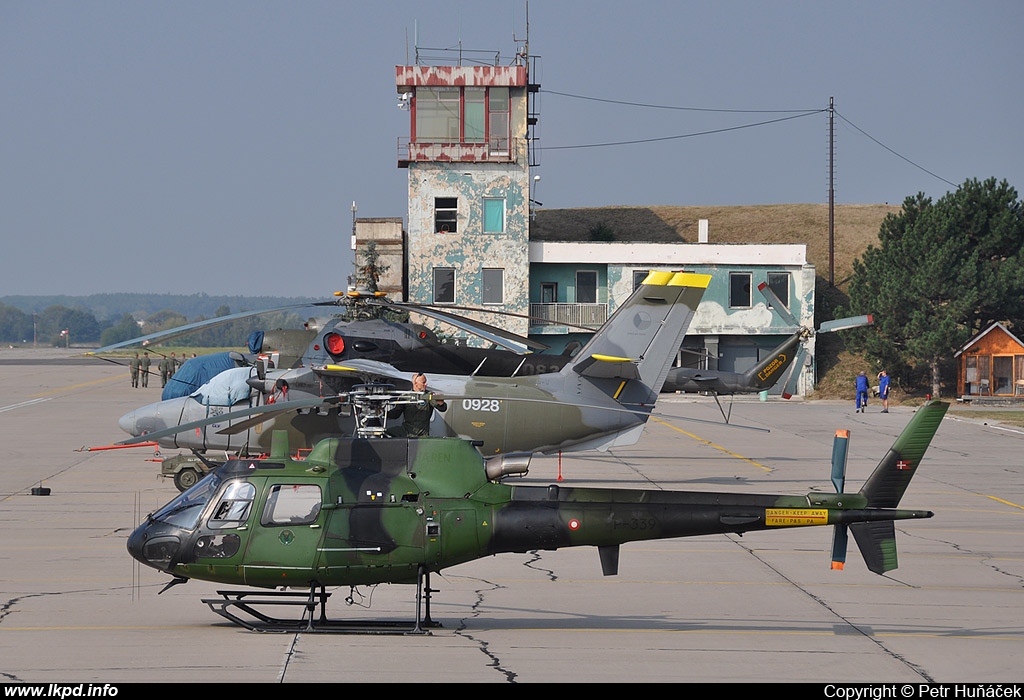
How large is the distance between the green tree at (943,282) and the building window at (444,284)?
20.4 metres

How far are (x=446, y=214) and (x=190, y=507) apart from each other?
136ft

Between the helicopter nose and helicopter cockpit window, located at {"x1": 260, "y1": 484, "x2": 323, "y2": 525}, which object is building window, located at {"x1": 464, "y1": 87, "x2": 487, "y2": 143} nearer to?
helicopter cockpit window, located at {"x1": 260, "y1": 484, "x2": 323, "y2": 525}

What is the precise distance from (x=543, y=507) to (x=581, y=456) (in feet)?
58.4

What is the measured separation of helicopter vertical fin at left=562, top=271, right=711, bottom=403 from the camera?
787 inches

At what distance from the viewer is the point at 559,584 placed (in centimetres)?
1355

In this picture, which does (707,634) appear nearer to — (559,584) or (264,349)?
(559,584)

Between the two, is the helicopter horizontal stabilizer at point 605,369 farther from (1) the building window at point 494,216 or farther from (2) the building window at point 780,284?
(2) the building window at point 780,284

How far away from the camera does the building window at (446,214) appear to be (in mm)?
51469

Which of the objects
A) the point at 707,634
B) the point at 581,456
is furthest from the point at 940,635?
the point at 581,456

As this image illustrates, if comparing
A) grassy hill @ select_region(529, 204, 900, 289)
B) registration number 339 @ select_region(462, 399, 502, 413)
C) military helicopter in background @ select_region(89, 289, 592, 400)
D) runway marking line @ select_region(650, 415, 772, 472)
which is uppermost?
grassy hill @ select_region(529, 204, 900, 289)

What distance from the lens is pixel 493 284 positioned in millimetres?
51844

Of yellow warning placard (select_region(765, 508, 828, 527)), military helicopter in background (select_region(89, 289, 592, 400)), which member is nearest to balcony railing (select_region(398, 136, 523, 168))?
military helicopter in background (select_region(89, 289, 592, 400))

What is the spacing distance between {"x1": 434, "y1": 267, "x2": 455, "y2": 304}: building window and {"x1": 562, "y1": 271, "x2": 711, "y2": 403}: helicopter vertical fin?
105 ft

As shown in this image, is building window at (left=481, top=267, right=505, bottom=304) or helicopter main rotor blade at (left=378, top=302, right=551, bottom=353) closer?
helicopter main rotor blade at (left=378, top=302, right=551, bottom=353)
